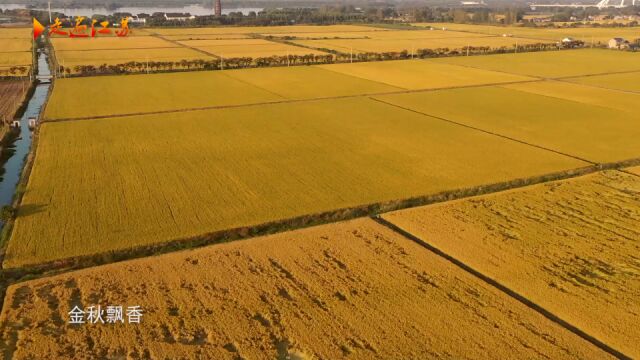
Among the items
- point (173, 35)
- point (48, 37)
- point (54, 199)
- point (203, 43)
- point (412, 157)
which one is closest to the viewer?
point (54, 199)

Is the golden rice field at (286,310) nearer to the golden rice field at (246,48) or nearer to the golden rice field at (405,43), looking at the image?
the golden rice field at (246,48)

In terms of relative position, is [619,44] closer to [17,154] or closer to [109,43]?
[109,43]

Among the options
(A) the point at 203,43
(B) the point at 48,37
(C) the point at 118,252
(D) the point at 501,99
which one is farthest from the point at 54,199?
(B) the point at 48,37

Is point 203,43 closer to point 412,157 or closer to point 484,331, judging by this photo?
point 412,157

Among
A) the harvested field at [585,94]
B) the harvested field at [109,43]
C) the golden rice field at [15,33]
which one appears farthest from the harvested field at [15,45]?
the harvested field at [585,94]

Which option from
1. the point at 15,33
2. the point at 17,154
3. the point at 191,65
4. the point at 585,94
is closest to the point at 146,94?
the point at 17,154

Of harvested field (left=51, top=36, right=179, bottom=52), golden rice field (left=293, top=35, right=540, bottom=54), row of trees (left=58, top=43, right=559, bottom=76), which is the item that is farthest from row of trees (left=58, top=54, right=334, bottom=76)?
harvested field (left=51, top=36, right=179, bottom=52)
